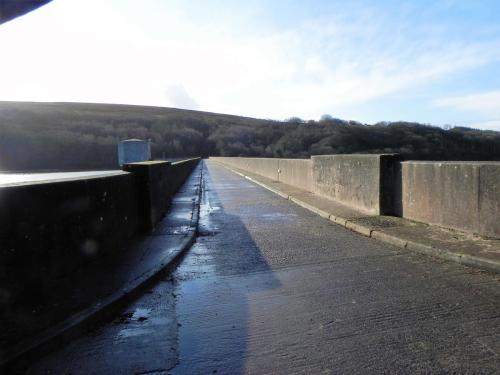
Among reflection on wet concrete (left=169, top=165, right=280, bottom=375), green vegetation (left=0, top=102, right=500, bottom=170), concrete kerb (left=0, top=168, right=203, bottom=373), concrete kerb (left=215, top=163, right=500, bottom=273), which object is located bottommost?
reflection on wet concrete (left=169, top=165, right=280, bottom=375)

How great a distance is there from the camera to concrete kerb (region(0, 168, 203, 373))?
12.2 feet

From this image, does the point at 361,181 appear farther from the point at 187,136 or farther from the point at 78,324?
the point at 187,136

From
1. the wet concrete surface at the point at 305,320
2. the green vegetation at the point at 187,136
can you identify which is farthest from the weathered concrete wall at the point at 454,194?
the green vegetation at the point at 187,136

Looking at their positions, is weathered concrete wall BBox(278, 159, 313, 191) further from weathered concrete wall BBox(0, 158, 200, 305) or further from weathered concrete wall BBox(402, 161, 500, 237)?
weathered concrete wall BBox(0, 158, 200, 305)

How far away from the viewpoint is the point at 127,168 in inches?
404

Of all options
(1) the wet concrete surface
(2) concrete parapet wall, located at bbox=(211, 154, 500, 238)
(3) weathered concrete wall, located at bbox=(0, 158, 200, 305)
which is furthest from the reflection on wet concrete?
(2) concrete parapet wall, located at bbox=(211, 154, 500, 238)

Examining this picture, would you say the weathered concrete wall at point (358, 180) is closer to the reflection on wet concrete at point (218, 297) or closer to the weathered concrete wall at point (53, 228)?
the reflection on wet concrete at point (218, 297)

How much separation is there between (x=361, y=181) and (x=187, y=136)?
458 feet

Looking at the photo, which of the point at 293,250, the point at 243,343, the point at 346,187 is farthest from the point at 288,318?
the point at 346,187

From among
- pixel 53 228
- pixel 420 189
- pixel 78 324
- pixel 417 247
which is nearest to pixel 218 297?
pixel 78 324

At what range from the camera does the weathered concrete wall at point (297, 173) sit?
718 inches

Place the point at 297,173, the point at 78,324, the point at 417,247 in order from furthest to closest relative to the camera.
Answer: the point at 297,173 → the point at 417,247 → the point at 78,324

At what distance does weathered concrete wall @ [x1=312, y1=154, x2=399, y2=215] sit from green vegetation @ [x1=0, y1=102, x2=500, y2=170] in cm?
100

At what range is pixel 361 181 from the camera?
38.5ft
